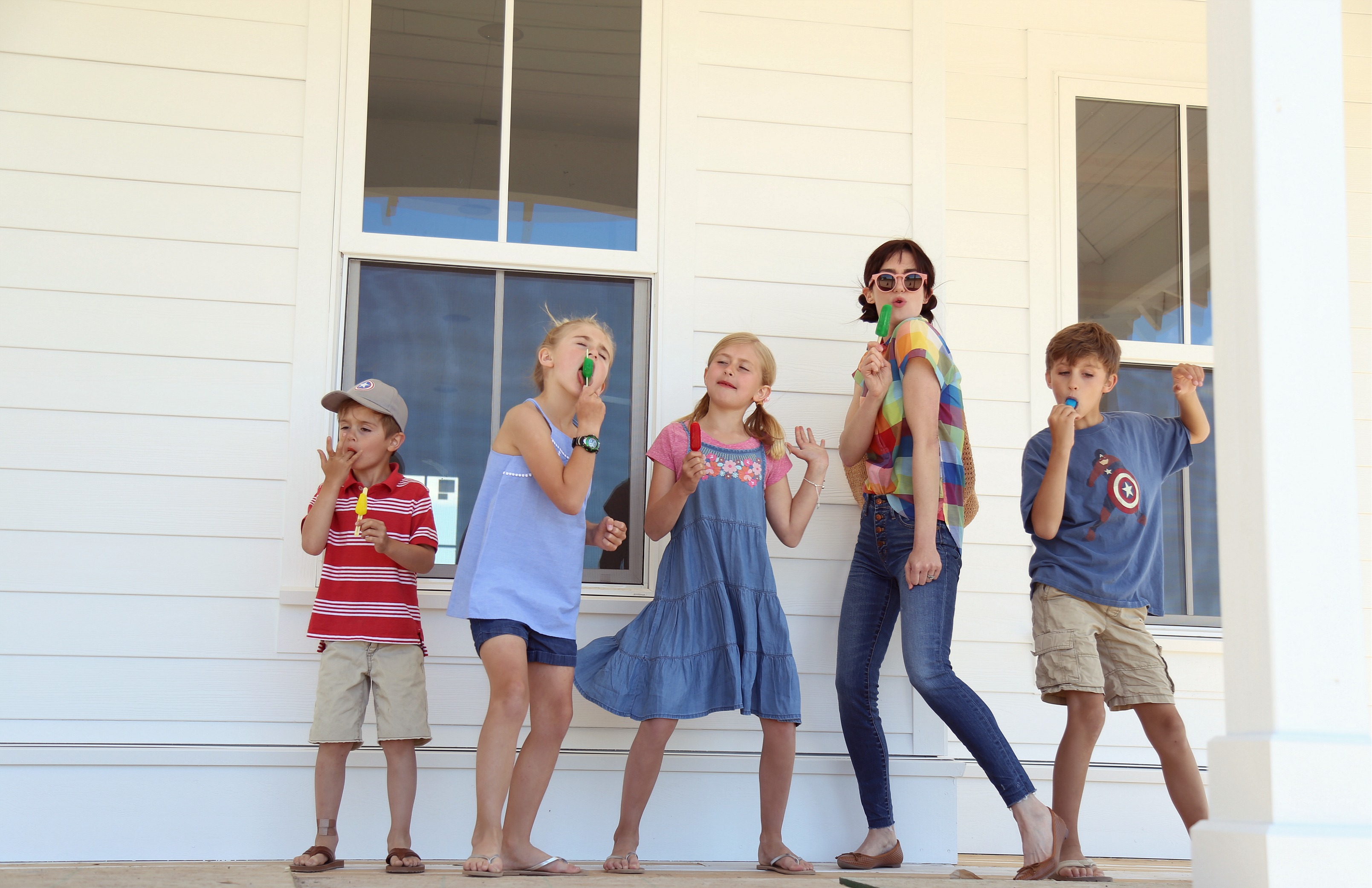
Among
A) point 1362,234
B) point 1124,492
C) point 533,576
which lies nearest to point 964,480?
point 1124,492

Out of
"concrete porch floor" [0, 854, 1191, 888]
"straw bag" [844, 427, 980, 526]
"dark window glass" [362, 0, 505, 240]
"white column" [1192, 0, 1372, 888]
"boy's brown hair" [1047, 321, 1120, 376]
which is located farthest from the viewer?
"dark window glass" [362, 0, 505, 240]

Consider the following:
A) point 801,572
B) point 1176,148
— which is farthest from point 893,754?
point 1176,148

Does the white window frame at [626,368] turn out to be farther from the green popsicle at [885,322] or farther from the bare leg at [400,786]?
the green popsicle at [885,322]

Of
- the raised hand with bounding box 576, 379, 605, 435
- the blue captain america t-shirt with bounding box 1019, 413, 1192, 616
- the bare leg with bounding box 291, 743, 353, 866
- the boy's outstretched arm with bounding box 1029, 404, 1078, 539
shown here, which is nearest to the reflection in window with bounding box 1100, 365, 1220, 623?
the blue captain america t-shirt with bounding box 1019, 413, 1192, 616

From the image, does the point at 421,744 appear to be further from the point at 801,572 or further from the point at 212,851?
the point at 801,572

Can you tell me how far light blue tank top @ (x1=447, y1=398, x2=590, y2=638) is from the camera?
8.92 feet

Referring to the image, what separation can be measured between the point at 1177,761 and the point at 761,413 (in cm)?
148

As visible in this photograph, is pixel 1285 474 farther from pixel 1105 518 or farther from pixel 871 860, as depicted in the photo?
pixel 871 860

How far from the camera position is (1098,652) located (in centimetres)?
302

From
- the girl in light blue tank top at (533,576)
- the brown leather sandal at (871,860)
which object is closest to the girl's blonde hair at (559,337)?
the girl in light blue tank top at (533,576)

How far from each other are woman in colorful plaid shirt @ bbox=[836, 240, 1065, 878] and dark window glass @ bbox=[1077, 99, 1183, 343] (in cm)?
131

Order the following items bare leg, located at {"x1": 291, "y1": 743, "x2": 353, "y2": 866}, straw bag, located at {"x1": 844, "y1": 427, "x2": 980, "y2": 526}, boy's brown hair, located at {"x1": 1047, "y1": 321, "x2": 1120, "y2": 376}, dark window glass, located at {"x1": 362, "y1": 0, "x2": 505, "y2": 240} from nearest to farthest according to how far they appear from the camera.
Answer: bare leg, located at {"x1": 291, "y1": 743, "x2": 353, "y2": 866}, boy's brown hair, located at {"x1": 1047, "y1": 321, "x2": 1120, "y2": 376}, straw bag, located at {"x1": 844, "y1": 427, "x2": 980, "y2": 526}, dark window glass, located at {"x1": 362, "y1": 0, "x2": 505, "y2": 240}

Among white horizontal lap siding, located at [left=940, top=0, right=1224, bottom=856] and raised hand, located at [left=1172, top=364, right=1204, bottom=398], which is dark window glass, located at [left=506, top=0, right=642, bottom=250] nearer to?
white horizontal lap siding, located at [left=940, top=0, right=1224, bottom=856]

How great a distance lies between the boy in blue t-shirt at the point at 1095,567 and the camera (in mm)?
2945
